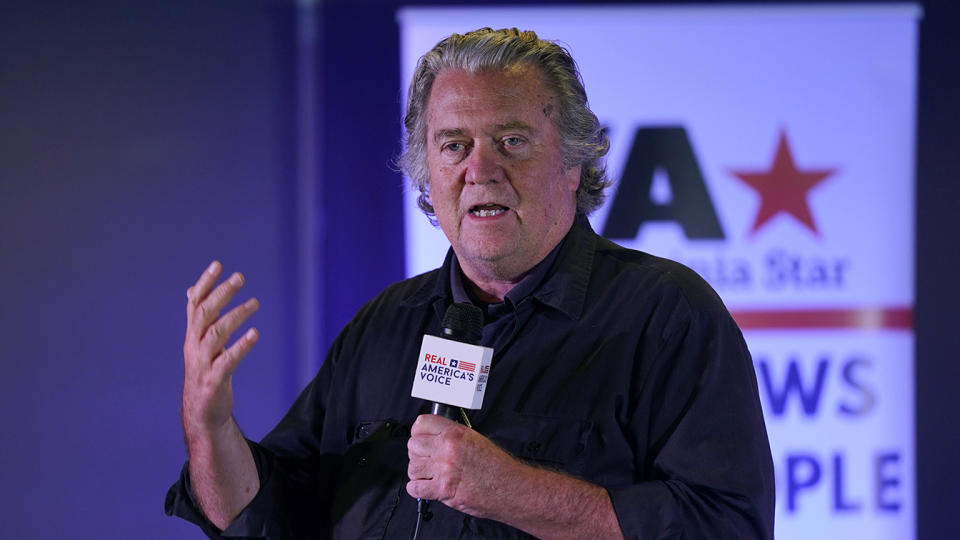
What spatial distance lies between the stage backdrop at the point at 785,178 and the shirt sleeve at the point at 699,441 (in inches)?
54.8

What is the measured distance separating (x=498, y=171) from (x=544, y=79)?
0.21 meters

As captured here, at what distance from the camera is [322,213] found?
9.36ft

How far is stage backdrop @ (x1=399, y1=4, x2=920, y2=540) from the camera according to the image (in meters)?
2.80

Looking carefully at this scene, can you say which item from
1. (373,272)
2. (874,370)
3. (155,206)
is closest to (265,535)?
(373,272)

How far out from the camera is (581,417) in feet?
4.73

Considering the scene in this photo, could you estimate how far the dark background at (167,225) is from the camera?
111 inches

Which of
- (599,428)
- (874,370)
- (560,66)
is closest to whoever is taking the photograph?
(599,428)

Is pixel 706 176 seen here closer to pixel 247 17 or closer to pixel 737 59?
pixel 737 59

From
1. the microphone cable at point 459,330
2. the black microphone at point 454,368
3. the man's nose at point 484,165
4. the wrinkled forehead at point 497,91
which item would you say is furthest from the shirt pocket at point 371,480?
the wrinkled forehead at point 497,91

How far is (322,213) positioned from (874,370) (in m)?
1.77

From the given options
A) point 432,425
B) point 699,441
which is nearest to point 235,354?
point 432,425

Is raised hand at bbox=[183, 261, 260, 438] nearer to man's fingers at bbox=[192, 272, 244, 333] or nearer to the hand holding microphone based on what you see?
man's fingers at bbox=[192, 272, 244, 333]

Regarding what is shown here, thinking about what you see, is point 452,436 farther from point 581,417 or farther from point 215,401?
point 215,401

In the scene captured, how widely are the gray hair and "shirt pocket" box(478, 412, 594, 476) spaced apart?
47 cm
